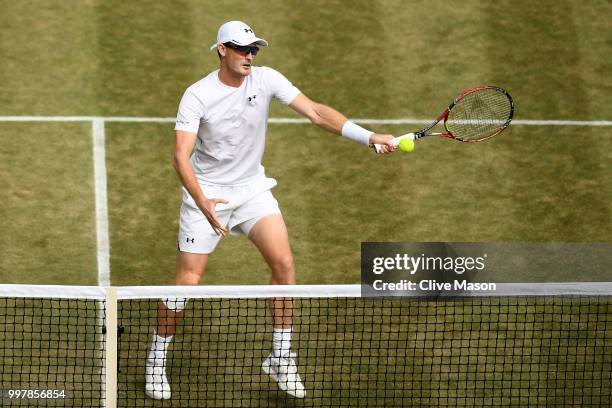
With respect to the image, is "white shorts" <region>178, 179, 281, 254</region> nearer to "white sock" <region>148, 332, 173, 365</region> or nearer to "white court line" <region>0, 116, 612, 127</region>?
"white sock" <region>148, 332, 173, 365</region>

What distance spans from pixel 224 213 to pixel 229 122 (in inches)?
29.9

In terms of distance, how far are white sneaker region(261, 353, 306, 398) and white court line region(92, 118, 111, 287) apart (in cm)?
223

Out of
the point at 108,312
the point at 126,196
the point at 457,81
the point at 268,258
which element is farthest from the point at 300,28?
the point at 108,312

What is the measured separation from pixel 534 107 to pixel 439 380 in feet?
17.1

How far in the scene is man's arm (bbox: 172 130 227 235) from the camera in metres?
11.6

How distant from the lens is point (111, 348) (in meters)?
11.0

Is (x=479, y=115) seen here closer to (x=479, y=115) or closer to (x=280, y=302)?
(x=479, y=115)

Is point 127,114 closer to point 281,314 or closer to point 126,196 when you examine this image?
point 126,196

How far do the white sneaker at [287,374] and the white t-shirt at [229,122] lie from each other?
152cm

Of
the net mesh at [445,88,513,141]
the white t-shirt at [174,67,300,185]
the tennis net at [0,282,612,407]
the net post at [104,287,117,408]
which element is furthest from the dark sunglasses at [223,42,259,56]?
the net post at [104,287,117,408]

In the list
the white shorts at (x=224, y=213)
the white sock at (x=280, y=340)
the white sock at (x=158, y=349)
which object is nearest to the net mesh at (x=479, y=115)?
the white shorts at (x=224, y=213)

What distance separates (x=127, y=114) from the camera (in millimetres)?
16406

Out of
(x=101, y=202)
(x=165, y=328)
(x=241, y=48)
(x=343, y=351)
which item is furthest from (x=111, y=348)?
(x=101, y=202)
